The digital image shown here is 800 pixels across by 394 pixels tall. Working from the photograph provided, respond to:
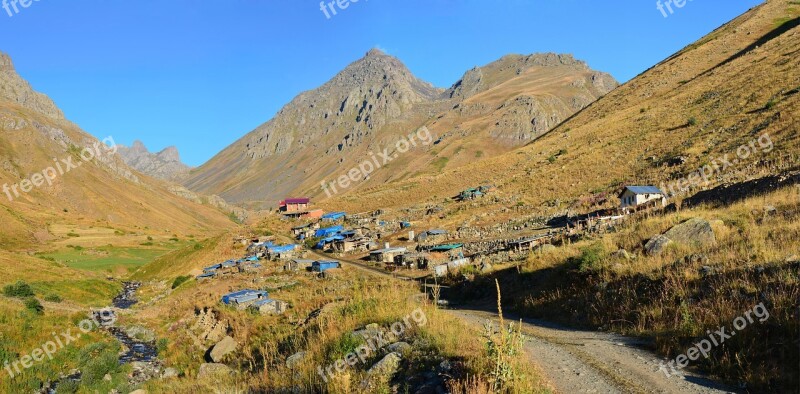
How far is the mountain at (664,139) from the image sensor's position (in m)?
49.2

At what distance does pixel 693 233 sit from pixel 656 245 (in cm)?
173

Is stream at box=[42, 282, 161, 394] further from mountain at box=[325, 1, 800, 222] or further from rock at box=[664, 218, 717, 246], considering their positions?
mountain at box=[325, 1, 800, 222]

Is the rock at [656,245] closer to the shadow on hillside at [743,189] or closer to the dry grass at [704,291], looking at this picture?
the dry grass at [704,291]

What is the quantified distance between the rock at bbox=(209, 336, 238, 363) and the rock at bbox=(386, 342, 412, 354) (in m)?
11.0

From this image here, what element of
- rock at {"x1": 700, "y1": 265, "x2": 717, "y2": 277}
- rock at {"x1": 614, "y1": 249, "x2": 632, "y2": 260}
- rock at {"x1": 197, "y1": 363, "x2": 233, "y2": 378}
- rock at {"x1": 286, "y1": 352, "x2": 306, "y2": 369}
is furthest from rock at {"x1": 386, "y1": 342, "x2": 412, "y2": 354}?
rock at {"x1": 614, "y1": 249, "x2": 632, "y2": 260}

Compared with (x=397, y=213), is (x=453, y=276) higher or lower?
lower

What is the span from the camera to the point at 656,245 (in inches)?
562

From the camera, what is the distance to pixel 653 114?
7706 cm

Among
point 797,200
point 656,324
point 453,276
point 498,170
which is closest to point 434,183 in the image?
point 498,170

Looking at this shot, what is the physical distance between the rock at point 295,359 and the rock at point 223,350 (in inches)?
339

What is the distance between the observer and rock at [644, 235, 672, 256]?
45.6 feet

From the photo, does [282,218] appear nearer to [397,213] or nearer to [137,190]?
[397,213]

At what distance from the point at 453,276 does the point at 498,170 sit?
6940 cm

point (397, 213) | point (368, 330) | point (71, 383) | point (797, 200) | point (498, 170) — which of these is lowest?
point (71, 383)
